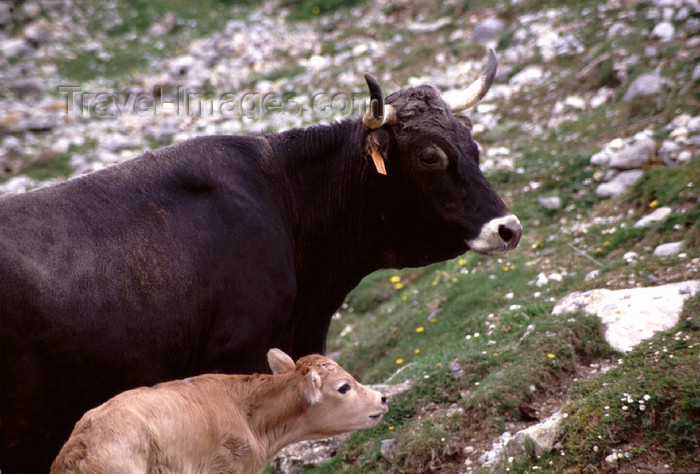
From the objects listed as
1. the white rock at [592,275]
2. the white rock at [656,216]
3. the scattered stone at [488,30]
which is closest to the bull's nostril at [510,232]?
the white rock at [592,275]

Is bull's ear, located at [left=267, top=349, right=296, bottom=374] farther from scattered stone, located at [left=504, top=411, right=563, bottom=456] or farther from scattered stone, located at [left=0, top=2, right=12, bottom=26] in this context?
scattered stone, located at [left=0, top=2, right=12, bottom=26]

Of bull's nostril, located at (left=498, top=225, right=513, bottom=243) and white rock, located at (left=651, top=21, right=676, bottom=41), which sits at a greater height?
white rock, located at (left=651, top=21, right=676, bottom=41)

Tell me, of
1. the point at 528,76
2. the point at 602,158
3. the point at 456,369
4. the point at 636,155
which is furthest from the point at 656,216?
the point at 528,76

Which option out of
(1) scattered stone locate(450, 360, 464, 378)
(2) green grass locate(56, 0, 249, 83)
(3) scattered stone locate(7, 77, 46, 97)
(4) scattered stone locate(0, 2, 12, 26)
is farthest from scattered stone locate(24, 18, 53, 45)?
(1) scattered stone locate(450, 360, 464, 378)

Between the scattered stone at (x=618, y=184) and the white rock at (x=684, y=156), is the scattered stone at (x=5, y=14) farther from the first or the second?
the white rock at (x=684, y=156)

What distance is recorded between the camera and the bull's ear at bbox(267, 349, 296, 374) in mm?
6078

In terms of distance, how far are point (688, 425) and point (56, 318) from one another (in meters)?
4.40

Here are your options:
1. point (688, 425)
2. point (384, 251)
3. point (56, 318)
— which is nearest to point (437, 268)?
point (384, 251)

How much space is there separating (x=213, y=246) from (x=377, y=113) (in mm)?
1933

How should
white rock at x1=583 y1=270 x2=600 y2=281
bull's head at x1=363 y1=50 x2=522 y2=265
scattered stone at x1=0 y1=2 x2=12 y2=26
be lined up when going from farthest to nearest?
1. scattered stone at x1=0 y1=2 x2=12 y2=26
2. white rock at x1=583 y1=270 x2=600 y2=281
3. bull's head at x1=363 y1=50 x2=522 y2=265

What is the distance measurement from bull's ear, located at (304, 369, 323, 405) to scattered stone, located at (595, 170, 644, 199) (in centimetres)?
621

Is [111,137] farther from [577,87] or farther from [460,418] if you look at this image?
[460,418]

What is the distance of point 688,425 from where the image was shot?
201 inches

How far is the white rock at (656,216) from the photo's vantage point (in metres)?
9.07
